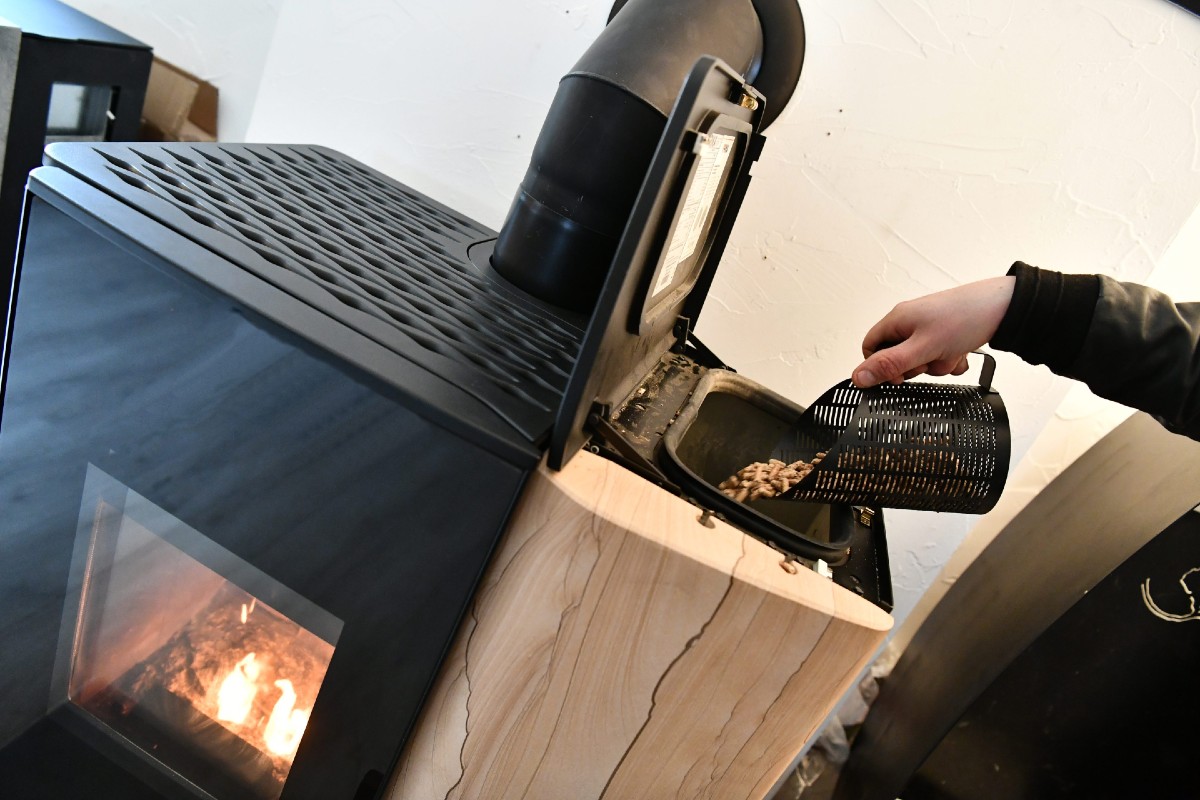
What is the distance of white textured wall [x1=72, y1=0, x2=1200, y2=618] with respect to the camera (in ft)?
3.53

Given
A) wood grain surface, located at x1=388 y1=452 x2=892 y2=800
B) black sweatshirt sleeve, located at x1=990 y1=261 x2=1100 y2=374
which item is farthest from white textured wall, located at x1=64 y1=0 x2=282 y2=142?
black sweatshirt sleeve, located at x1=990 y1=261 x2=1100 y2=374

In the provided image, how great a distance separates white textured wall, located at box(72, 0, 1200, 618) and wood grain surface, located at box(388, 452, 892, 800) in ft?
2.10

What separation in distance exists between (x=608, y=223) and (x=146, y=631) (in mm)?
711

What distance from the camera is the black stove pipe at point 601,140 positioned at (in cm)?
93

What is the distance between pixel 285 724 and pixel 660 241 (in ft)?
2.12

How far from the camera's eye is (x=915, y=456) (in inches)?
31.2

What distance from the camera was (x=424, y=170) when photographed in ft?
4.61

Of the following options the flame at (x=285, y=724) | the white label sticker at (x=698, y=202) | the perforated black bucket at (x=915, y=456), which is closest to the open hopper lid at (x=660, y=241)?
the white label sticker at (x=698, y=202)

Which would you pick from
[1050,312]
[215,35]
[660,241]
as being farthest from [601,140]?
[215,35]

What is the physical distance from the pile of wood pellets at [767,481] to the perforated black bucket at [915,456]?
1 cm

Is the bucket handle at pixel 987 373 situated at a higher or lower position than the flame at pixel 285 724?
higher

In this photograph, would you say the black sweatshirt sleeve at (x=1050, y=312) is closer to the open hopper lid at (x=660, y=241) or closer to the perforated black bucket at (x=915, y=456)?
the perforated black bucket at (x=915, y=456)

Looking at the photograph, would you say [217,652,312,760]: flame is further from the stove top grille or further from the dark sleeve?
the dark sleeve

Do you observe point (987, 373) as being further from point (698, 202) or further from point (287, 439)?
point (287, 439)
